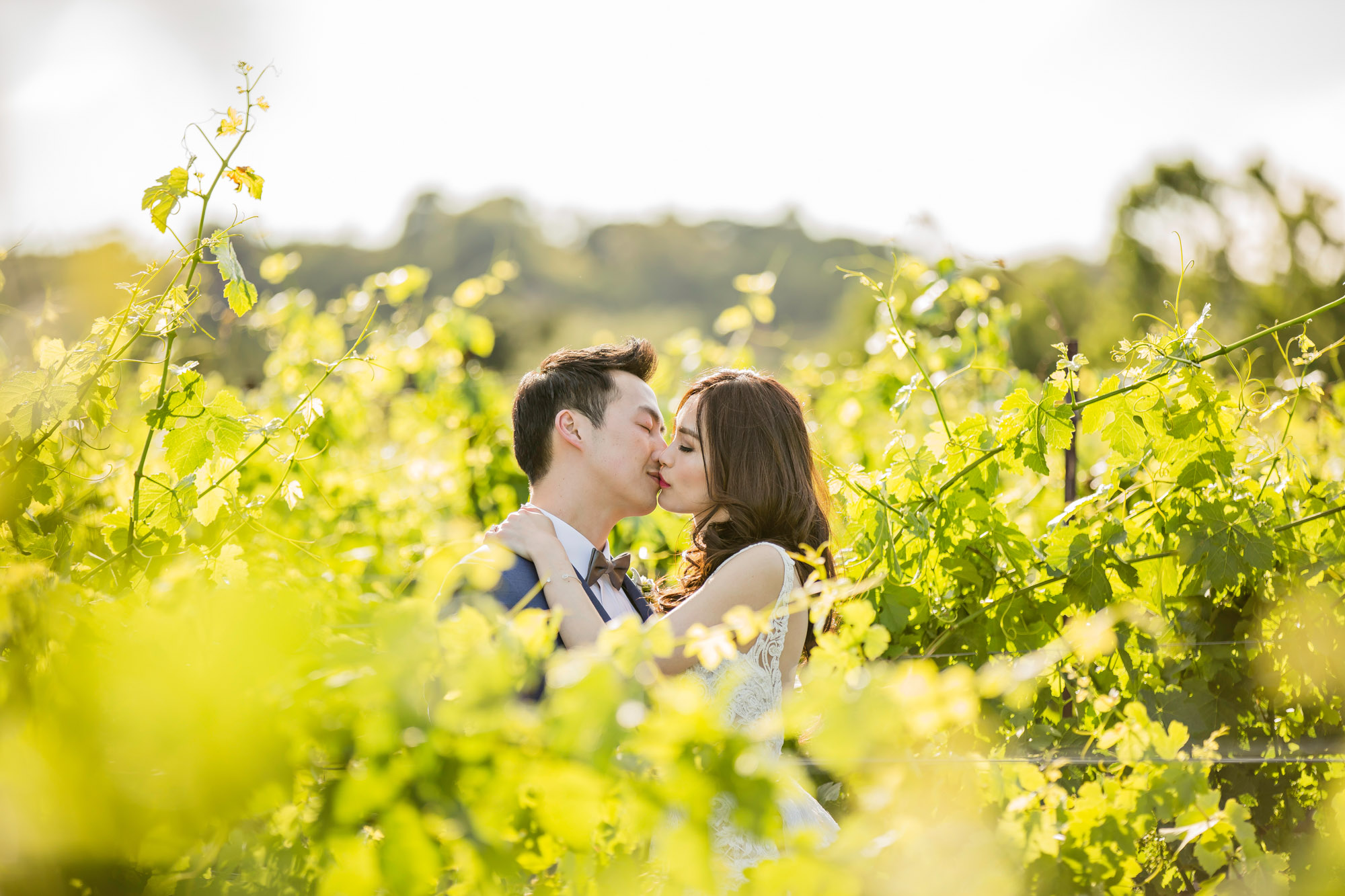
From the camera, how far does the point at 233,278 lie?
163 cm

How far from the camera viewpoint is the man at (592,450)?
2516 mm

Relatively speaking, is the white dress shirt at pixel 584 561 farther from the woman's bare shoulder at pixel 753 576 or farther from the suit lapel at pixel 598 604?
the woman's bare shoulder at pixel 753 576

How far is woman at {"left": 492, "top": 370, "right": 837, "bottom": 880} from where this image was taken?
200 cm

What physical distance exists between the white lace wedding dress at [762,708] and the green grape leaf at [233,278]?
Result: 1.08 m

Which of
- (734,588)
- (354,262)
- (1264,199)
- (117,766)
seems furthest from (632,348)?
(354,262)

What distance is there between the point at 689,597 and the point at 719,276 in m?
75.2

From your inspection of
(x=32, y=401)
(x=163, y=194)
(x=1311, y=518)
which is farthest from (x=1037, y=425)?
(x=32, y=401)

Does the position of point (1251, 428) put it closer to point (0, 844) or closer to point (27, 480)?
point (0, 844)

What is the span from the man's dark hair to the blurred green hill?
0.72 metres

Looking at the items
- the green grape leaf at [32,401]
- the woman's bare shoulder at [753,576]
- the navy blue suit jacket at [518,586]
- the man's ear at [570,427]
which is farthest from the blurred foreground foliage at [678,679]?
the man's ear at [570,427]

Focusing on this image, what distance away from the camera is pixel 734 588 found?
204 cm

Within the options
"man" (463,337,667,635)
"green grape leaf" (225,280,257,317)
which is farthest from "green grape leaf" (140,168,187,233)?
"man" (463,337,667,635)

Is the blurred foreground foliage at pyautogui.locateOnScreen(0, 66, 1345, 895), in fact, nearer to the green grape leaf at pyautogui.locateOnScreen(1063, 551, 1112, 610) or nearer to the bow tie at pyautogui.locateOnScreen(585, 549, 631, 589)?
the green grape leaf at pyautogui.locateOnScreen(1063, 551, 1112, 610)

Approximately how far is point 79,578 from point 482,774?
1.18m
